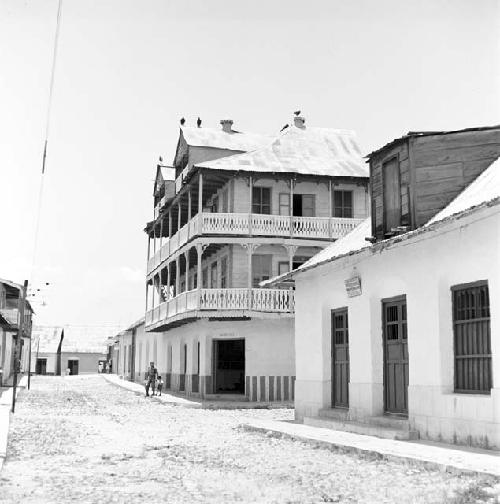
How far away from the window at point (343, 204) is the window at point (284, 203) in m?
2.03

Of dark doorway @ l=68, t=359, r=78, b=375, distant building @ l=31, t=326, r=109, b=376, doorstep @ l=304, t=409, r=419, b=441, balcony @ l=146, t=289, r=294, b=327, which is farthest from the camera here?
dark doorway @ l=68, t=359, r=78, b=375

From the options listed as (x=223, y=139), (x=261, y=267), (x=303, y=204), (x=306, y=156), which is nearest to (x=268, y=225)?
(x=261, y=267)

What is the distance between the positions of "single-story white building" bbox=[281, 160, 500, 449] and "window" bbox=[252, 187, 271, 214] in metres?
11.3

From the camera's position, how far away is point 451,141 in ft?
45.4

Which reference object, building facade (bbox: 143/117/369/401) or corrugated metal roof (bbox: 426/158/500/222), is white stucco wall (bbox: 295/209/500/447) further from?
building facade (bbox: 143/117/369/401)

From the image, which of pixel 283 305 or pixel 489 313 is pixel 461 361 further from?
pixel 283 305

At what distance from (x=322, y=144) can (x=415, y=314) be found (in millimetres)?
19662

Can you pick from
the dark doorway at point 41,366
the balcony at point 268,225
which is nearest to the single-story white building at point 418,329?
the balcony at point 268,225

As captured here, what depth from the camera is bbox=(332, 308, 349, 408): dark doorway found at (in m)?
16.1

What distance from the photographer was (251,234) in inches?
1056

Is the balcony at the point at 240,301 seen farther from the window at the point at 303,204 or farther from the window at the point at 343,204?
the window at the point at 343,204

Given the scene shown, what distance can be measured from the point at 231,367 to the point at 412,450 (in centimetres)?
2109

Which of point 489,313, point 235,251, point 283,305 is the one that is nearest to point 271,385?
point 283,305

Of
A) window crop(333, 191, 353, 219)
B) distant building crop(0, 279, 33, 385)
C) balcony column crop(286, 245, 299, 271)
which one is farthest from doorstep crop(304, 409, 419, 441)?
distant building crop(0, 279, 33, 385)
